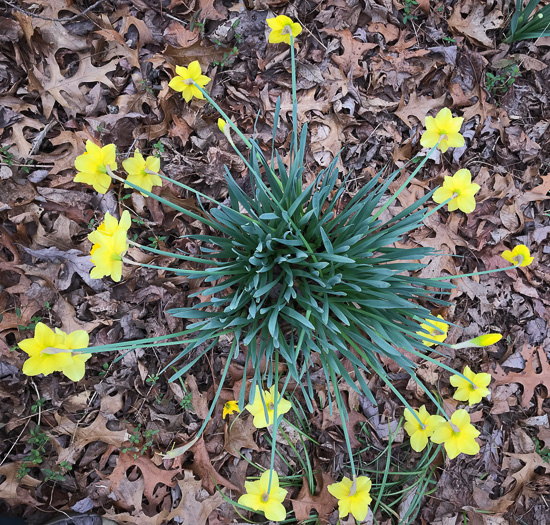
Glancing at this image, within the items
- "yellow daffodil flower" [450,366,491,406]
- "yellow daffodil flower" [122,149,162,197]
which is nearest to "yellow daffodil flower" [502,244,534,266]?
"yellow daffodil flower" [450,366,491,406]

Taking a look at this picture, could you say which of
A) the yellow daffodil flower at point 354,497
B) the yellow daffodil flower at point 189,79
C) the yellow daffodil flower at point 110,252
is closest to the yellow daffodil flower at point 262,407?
the yellow daffodil flower at point 354,497

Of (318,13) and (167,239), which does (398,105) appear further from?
(167,239)

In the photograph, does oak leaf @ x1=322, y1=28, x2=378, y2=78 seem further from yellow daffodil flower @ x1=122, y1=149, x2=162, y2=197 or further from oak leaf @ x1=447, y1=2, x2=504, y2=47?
yellow daffodil flower @ x1=122, y1=149, x2=162, y2=197

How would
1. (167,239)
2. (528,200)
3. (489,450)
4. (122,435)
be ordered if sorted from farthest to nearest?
(528,200) → (489,450) → (167,239) → (122,435)

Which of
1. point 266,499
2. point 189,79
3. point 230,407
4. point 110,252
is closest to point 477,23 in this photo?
point 189,79

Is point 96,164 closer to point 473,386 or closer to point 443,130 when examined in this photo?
point 443,130

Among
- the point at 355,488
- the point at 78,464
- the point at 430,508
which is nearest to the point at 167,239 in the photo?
the point at 78,464

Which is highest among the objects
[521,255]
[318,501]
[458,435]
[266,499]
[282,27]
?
[282,27]

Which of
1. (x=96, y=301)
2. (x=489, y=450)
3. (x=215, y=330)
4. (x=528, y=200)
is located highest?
(x=528, y=200)
